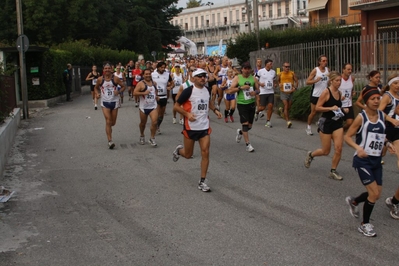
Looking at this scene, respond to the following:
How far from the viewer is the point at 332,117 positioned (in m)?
9.02

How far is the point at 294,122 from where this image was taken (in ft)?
55.1

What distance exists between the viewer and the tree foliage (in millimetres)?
49188

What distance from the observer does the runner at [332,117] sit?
8867 millimetres

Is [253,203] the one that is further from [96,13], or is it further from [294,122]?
[96,13]

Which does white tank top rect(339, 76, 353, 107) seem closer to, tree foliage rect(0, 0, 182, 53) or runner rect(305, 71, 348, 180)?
runner rect(305, 71, 348, 180)

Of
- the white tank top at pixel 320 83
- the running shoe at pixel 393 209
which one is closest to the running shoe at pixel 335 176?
the running shoe at pixel 393 209

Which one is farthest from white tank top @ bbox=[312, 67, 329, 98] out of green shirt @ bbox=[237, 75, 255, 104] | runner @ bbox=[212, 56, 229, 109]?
runner @ bbox=[212, 56, 229, 109]

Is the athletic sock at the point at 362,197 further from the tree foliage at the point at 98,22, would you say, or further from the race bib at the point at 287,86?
the tree foliage at the point at 98,22

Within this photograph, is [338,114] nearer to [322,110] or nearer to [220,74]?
[322,110]

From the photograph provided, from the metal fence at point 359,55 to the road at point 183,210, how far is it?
366 cm

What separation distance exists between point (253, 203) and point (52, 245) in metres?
2.80

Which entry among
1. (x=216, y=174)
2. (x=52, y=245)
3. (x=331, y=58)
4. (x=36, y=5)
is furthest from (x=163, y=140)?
(x=36, y=5)

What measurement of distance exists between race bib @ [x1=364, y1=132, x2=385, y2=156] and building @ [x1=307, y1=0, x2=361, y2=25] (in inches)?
1331

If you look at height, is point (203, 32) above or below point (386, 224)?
above
